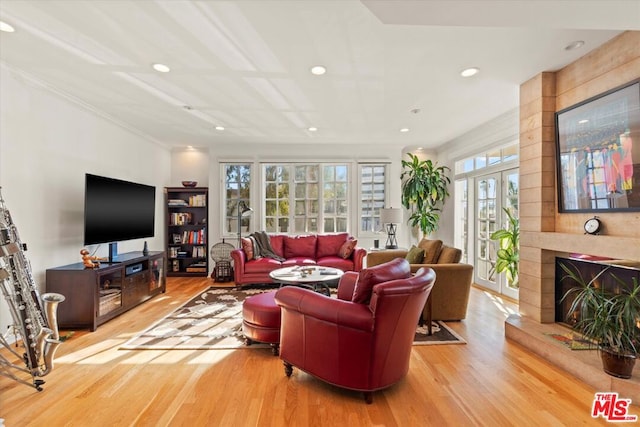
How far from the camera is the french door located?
176 inches

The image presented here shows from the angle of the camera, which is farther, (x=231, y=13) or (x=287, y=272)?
(x=287, y=272)

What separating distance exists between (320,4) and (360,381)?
2458 mm

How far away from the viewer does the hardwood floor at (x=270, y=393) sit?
1.89 meters

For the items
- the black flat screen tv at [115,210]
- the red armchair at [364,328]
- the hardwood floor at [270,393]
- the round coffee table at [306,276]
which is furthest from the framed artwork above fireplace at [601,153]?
the black flat screen tv at [115,210]

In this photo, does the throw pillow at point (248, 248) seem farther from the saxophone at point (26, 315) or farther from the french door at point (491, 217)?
the french door at point (491, 217)

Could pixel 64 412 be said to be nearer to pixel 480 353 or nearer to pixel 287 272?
pixel 287 272

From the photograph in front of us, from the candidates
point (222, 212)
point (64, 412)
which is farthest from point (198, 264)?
point (64, 412)

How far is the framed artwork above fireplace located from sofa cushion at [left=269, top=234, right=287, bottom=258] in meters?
4.09

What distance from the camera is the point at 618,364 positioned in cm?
206

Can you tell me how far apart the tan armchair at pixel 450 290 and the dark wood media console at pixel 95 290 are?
3428mm

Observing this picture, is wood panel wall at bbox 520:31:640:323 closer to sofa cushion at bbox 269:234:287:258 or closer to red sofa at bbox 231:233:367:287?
red sofa at bbox 231:233:367:287

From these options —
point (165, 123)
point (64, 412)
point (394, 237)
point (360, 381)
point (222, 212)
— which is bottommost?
point (64, 412)

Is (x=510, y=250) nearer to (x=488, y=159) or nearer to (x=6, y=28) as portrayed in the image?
(x=488, y=159)

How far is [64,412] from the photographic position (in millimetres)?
1944
